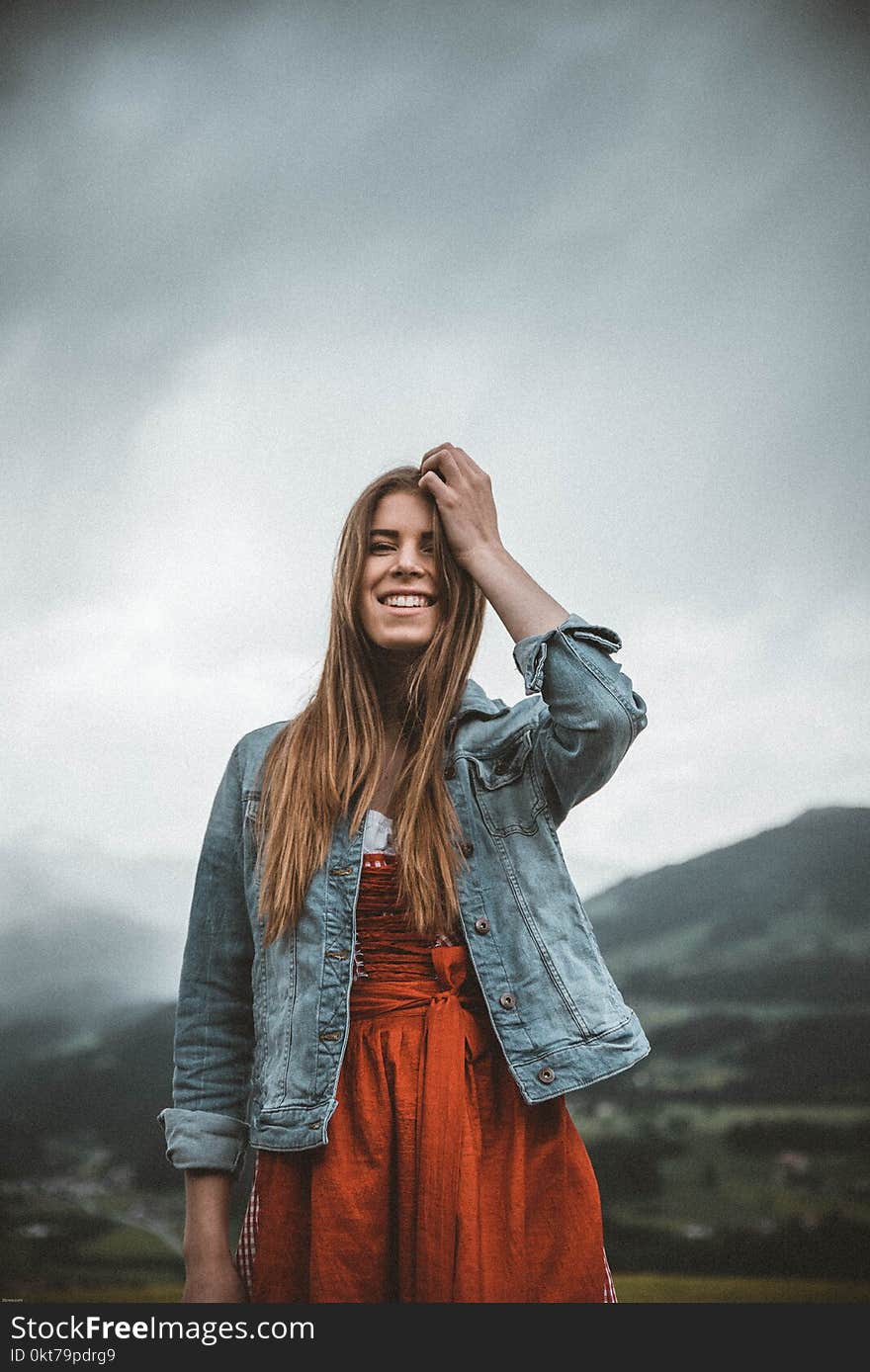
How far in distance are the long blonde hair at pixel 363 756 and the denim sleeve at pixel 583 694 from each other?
14cm

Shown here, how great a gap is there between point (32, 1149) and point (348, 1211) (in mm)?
1544

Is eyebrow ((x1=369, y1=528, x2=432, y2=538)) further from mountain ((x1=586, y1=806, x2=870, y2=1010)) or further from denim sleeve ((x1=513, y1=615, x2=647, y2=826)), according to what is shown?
mountain ((x1=586, y1=806, x2=870, y2=1010))

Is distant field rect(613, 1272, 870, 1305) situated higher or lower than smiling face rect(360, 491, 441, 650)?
lower

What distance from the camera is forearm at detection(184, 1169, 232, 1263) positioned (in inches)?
38.4

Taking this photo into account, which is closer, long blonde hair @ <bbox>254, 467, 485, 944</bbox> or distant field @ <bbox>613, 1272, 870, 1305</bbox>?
long blonde hair @ <bbox>254, 467, 485, 944</bbox>

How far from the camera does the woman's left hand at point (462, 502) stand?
3.39 ft

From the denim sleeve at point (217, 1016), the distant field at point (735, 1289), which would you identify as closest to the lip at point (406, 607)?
the denim sleeve at point (217, 1016)

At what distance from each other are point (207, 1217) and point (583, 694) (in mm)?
594

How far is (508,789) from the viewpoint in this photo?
1018 mm

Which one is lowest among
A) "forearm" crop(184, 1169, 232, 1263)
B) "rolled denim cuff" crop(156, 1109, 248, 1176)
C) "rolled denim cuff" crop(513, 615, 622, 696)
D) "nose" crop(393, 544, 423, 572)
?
"forearm" crop(184, 1169, 232, 1263)

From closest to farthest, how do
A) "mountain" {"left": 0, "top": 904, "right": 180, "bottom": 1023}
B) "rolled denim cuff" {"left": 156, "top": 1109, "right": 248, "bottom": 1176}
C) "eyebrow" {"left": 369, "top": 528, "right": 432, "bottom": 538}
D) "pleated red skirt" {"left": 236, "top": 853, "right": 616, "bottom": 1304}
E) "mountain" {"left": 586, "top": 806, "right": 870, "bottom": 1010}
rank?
"pleated red skirt" {"left": 236, "top": 853, "right": 616, "bottom": 1304}, "rolled denim cuff" {"left": 156, "top": 1109, "right": 248, "bottom": 1176}, "eyebrow" {"left": 369, "top": 528, "right": 432, "bottom": 538}, "mountain" {"left": 586, "top": 806, "right": 870, "bottom": 1010}, "mountain" {"left": 0, "top": 904, "right": 180, "bottom": 1023}

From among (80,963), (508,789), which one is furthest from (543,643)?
(80,963)

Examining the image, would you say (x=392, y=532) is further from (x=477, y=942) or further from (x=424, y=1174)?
(x=424, y=1174)

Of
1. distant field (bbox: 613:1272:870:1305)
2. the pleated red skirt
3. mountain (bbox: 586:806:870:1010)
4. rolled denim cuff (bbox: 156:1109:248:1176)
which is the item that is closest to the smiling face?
the pleated red skirt
